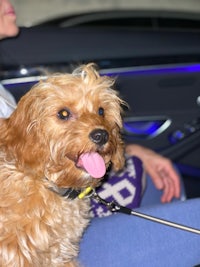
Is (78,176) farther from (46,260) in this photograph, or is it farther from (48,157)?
(46,260)

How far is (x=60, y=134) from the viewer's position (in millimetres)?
1905

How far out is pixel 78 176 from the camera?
6.32 ft

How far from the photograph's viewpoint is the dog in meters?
1.90

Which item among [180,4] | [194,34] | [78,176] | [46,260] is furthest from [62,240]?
[180,4]

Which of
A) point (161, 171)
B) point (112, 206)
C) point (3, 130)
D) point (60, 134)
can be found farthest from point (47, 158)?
point (161, 171)

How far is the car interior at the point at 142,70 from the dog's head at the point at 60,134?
1.20m

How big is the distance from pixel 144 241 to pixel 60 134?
25.0 inches

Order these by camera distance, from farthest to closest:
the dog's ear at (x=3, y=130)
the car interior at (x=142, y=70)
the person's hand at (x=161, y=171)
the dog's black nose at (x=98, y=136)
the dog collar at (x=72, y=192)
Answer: the car interior at (x=142, y=70)
the person's hand at (x=161, y=171)
the dog collar at (x=72, y=192)
the dog's ear at (x=3, y=130)
the dog's black nose at (x=98, y=136)

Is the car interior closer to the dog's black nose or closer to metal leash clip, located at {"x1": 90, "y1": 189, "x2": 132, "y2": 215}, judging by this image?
metal leash clip, located at {"x1": 90, "y1": 189, "x2": 132, "y2": 215}

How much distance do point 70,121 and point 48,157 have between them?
0.55 ft

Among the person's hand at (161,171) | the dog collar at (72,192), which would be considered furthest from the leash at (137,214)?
the person's hand at (161,171)

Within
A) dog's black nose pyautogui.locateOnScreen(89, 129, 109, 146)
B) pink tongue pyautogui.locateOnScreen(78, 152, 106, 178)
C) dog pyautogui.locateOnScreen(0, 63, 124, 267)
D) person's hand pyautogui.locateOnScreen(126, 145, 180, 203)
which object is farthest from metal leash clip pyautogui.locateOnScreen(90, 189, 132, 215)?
person's hand pyautogui.locateOnScreen(126, 145, 180, 203)

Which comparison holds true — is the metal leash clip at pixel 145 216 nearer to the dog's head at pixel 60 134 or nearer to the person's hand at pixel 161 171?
the dog's head at pixel 60 134

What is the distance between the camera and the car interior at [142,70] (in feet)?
10.4
